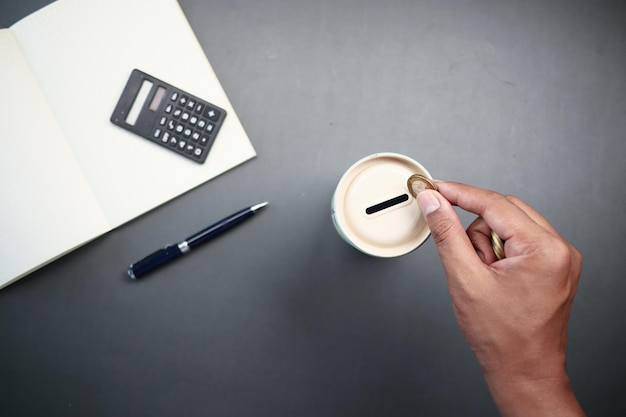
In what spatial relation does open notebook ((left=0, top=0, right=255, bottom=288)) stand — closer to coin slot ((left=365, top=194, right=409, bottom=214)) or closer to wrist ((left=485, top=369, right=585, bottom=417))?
coin slot ((left=365, top=194, right=409, bottom=214))

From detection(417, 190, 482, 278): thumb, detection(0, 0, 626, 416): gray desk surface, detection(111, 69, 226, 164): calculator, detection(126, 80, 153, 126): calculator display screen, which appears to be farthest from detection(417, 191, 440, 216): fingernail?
detection(126, 80, 153, 126): calculator display screen

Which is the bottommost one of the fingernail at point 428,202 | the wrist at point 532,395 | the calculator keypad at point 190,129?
the wrist at point 532,395

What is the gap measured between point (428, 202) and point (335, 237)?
0.19m

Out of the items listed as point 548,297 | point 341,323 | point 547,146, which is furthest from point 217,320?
point 547,146

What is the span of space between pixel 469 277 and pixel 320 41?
40 cm

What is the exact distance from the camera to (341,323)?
0.61 metres

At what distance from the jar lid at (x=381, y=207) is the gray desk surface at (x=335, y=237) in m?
0.12

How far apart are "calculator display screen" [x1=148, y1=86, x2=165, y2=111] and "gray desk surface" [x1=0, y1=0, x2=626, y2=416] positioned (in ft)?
0.29

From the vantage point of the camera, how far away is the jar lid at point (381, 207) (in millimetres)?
489

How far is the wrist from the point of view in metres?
0.50

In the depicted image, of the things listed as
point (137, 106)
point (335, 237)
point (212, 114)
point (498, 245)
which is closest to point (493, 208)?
point (498, 245)

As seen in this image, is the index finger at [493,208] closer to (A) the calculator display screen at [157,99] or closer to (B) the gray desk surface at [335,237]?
(B) the gray desk surface at [335,237]

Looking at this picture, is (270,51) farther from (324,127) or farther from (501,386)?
(501,386)

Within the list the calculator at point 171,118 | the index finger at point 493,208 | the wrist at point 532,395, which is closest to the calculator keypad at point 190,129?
the calculator at point 171,118
